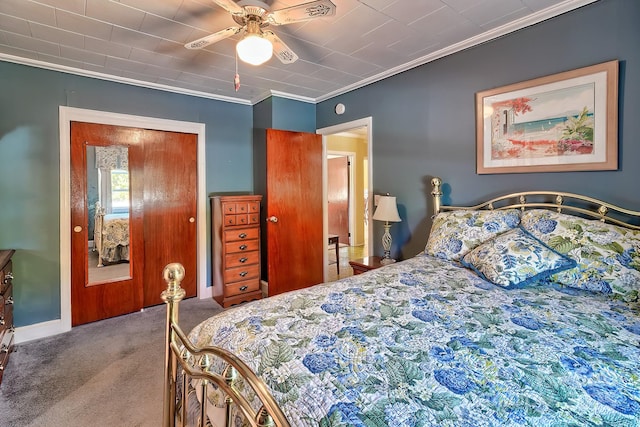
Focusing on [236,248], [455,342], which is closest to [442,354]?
[455,342]

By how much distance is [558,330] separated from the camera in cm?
116

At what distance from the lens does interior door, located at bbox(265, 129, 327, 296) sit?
3588 millimetres

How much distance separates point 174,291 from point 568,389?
1.27 m

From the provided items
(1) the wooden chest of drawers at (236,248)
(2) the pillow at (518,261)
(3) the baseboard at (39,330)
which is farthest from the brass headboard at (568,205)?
(3) the baseboard at (39,330)

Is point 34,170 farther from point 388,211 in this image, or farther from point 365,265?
point 388,211

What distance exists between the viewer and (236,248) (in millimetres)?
3527

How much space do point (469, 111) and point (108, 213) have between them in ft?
11.9

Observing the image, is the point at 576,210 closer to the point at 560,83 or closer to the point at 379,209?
the point at 560,83

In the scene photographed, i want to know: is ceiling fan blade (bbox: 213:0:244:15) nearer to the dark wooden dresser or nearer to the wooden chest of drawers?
the wooden chest of drawers

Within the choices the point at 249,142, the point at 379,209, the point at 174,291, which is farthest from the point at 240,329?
the point at 249,142

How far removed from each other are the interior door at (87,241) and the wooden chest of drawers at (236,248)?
0.81 meters

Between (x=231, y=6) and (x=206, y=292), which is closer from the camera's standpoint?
(x=231, y=6)

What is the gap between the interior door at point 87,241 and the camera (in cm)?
304

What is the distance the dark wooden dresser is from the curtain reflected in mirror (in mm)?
664
